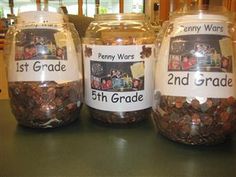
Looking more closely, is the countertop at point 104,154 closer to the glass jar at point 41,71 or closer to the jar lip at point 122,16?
Result: the glass jar at point 41,71

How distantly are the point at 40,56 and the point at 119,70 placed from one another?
148 millimetres

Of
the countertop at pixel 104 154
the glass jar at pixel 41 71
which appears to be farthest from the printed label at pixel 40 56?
the countertop at pixel 104 154

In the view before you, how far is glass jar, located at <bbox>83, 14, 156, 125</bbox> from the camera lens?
506mm

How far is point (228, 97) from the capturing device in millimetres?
424

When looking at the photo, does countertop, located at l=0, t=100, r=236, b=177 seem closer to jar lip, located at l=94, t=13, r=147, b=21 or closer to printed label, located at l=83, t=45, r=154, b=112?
printed label, located at l=83, t=45, r=154, b=112

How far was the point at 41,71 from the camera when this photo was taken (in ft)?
1.62

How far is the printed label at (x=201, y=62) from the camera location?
0.42 metres

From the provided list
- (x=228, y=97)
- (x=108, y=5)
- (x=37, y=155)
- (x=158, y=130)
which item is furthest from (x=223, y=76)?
(x=108, y=5)

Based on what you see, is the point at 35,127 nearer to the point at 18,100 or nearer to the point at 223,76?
the point at 18,100

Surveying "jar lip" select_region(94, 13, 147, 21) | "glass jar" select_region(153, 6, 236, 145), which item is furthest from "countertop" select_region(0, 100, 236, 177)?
"jar lip" select_region(94, 13, 147, 21)

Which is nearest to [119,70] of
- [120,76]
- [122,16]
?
[120,76]

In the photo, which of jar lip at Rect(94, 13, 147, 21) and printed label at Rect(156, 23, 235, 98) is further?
jar lip at Rect(94, 13, 147, 21)

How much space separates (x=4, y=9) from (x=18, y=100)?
73.9 inches

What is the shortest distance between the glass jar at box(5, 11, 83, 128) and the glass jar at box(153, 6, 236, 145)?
0.19 m
